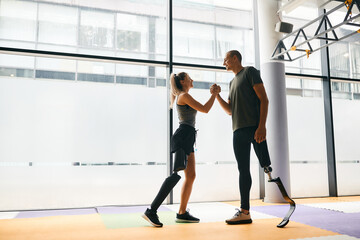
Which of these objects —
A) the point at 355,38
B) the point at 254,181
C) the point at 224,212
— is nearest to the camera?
the point at 224,212

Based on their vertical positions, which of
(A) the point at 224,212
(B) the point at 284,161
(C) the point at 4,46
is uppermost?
(C) the point at 4,46

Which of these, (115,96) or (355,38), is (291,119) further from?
(115,96)

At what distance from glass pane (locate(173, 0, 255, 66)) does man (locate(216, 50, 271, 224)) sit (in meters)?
2.04

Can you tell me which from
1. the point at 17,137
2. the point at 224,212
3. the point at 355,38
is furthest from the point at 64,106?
the point at 355,38

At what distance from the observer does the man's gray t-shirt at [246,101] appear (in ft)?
9.07

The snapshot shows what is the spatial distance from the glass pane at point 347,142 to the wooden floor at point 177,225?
1.65 m

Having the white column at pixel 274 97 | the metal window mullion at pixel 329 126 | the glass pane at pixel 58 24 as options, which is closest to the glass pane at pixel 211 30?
the white column at pixel 274 97

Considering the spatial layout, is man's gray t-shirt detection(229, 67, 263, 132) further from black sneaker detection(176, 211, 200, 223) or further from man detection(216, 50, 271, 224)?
black sneaker detection(176, 211, 200, 223)

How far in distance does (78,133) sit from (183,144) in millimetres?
1989

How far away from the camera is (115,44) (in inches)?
173

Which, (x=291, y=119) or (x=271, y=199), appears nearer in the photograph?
(x=271, y=199)

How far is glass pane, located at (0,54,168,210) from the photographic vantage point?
12.8ft

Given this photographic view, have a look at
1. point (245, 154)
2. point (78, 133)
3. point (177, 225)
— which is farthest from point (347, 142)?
point (78, 133)

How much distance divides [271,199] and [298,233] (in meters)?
2.04
